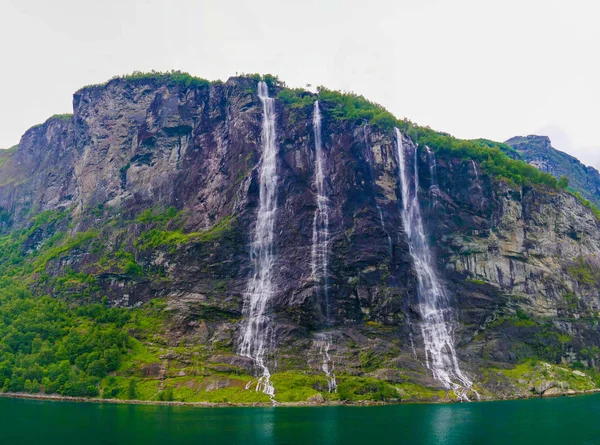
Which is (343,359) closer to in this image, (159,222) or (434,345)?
(434,345)

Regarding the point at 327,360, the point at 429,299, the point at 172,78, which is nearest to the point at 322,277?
the point at 327,360

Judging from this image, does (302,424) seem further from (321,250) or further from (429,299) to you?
(429,299)

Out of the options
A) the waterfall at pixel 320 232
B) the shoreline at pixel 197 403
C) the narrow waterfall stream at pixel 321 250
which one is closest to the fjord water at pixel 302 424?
the shoreline at pixel 197 403

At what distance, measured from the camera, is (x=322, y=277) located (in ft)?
316

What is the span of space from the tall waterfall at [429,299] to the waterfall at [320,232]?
53.3 ft

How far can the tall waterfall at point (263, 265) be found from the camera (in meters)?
88.2

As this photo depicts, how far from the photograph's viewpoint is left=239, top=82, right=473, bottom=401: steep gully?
8706 cm

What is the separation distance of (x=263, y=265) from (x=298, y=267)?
6872mm

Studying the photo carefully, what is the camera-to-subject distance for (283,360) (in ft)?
284

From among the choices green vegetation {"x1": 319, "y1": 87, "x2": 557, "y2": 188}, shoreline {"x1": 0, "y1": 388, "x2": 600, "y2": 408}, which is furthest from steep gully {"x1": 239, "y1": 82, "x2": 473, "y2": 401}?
green vegetation {"x1": 319, "y1": 87, "x2": 557, "y2": 188}

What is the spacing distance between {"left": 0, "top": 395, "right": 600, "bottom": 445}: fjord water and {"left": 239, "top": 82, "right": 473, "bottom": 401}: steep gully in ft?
45.9

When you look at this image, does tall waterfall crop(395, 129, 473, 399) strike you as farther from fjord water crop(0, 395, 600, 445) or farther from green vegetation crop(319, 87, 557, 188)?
fjord water crop(0, 395, 600, 445)

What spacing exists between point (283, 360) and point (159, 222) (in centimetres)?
4453

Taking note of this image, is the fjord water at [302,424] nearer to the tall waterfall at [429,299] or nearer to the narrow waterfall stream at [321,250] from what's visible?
the tall waterfall at [429,299]
